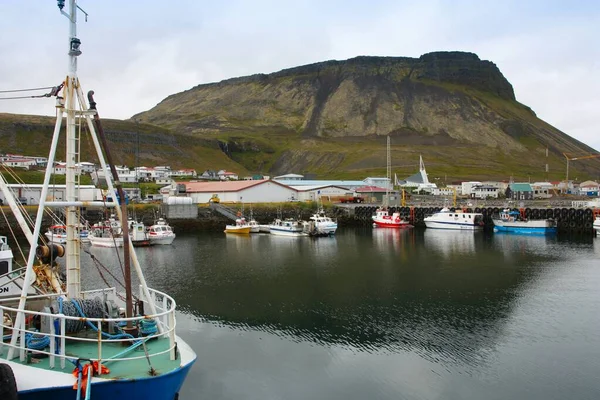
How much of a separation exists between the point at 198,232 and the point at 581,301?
52.3 meters

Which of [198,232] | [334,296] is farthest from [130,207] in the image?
[334,296]

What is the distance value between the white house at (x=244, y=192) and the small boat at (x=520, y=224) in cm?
3918

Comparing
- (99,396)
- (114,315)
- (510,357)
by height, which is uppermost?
(114,315)

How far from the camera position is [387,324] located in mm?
22891

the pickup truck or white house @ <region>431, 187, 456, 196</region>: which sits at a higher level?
white house @ <region>431, 187, 456, 196</region>

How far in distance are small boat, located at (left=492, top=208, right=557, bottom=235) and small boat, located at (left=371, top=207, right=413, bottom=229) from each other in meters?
13.7

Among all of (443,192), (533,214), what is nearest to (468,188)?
(443,192)

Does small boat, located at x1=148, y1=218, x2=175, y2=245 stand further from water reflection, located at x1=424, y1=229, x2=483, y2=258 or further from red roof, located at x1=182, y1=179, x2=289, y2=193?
red roof, located at x1=182, y1=179, x2=289, y2=193

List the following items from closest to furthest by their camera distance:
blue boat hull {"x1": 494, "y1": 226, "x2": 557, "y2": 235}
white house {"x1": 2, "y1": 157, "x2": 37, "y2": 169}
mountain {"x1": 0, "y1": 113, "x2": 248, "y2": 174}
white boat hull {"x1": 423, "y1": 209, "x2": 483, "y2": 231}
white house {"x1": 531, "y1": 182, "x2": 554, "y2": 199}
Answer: blue boat hull {"x1": 494, "y1": 226, "x2": 557, "y2": 235}
white boat hull {"x1": 423, "y1": 209, "x2": 483, "y2": 231}
white house {"x1": 2, "y1": 157, "x2": 37, "y2": 169}
white house {"x1": 531, "y1": 182, "x2": 554, "y2": 199}
mountain {"x1": 0, "y1": 113, "x2": 248, "y2": 174}

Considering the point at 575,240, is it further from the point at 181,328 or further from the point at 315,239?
the point at 181,328

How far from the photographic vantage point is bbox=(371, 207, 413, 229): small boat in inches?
2992

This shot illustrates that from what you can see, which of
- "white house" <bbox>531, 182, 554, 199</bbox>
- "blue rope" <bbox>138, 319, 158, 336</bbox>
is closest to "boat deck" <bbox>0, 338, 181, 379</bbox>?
"blue rope" <bbox>138, 319, 158, 336</bbox>

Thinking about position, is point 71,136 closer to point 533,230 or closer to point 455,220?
point 533,230

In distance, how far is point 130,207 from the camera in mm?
71812
